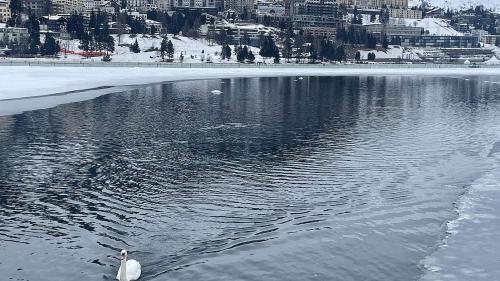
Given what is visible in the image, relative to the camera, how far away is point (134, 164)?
3275cm

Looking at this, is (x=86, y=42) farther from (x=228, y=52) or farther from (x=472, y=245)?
(x=472, y=245)

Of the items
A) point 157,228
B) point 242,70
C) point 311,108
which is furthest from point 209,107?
point 242,70

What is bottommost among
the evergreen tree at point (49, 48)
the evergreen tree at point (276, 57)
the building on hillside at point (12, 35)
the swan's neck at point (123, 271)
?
the swan's neck at point (123, 271)

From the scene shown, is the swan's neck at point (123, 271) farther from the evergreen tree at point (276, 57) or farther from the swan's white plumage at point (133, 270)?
the evergreen tree at point (276, 57)

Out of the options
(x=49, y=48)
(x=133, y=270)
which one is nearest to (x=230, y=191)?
(x=133, y=270)

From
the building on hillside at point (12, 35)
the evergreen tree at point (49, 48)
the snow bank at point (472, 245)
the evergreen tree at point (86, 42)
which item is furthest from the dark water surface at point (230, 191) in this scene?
the building on hillside at point (12, 35)

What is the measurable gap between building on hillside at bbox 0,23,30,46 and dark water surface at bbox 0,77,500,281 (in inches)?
5807

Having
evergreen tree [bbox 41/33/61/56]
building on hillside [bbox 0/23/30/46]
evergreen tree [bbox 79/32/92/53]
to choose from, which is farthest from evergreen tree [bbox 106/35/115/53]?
building on hillside [bbox 0/23/30/46]

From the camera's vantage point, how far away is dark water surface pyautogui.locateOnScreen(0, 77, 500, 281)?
19.2 m

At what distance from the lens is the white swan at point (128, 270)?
55.4 ft

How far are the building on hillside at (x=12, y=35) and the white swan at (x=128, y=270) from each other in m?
182

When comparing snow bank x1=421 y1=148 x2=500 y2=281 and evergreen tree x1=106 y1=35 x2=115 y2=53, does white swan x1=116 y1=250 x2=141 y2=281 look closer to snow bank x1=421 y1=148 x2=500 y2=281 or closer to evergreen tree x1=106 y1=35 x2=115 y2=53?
snow bank x1=421 y1=148 x2=500 y2=281

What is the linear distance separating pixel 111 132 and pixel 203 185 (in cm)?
1700

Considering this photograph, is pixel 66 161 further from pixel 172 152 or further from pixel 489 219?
pixel 489 219
